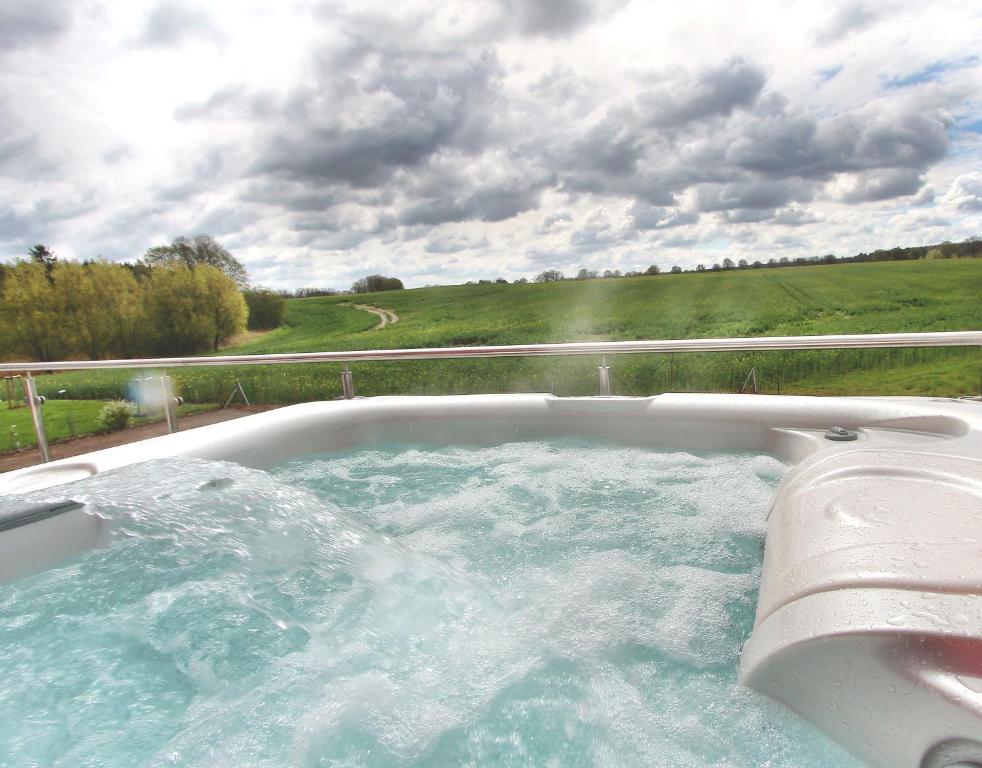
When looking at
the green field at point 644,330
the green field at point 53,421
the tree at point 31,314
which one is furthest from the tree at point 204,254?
the green field at point 53,421

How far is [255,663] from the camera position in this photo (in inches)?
45.6

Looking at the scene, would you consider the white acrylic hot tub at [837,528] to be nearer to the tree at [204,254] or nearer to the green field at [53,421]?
the green field at [53,421]

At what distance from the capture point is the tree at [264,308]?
48.4ft

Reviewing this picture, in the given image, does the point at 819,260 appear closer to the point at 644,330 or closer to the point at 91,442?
the point at 644,330

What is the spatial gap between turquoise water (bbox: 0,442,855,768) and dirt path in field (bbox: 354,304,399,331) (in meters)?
14.5

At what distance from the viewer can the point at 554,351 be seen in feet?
8.18

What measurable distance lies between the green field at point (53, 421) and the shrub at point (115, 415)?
0.03 metres

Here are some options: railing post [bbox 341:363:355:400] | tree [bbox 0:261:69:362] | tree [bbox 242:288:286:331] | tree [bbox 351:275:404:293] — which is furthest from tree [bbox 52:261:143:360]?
railing post [bbox 341:363:355:400]

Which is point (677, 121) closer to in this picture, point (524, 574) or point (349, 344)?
point (349, 344)

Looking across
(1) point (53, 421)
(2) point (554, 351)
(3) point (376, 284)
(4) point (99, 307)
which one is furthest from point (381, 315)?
(2) point (554, 351)

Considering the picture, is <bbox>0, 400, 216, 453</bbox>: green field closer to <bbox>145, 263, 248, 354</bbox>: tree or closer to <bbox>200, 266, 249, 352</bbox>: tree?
<bbox>145, 263, 248, 354</bbox>: tree

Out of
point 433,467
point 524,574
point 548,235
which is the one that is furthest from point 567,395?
point 548,235

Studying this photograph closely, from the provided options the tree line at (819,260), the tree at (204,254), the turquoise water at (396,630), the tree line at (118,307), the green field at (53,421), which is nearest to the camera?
the turquoise water at (396,630)

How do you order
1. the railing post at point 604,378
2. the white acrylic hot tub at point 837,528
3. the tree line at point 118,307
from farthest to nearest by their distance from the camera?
the tree line at point 118,307 < the railing post at point 604,378 < the white acrylic hot tub at point 837,528
